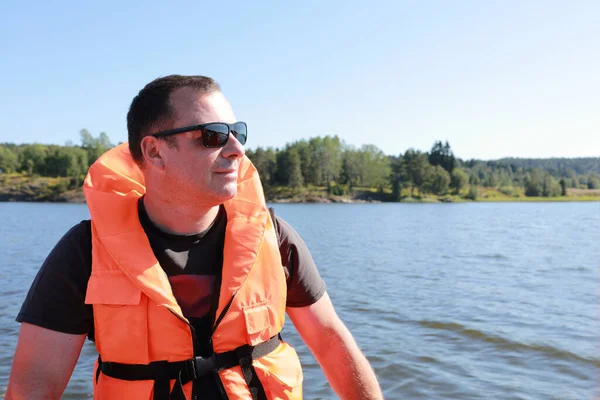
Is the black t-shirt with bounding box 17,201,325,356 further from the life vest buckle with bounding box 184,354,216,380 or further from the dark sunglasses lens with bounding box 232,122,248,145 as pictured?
the dark sunglasses lens with bounding box 232,122,248,145

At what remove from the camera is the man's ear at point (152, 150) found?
257 centimetres

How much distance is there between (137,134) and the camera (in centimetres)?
266

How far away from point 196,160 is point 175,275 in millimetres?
526

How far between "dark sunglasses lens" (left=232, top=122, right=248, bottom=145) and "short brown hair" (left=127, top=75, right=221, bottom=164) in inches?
7.5

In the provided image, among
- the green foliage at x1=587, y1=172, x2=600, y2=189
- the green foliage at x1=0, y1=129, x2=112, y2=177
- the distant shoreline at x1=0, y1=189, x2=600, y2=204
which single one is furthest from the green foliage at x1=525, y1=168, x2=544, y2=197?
the green foliage at x1=0, y1=129, x2=112, y2=177

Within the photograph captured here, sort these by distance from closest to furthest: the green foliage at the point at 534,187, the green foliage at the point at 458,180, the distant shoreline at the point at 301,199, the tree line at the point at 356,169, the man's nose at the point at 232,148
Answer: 1. the man's nose at the point at 232,148
2. the distant shoreline at the point at 301,199
3. the tree line at the point at 356,169
4. the green foliage at the point at 458,180
5. the green foliage at the point at 534,187

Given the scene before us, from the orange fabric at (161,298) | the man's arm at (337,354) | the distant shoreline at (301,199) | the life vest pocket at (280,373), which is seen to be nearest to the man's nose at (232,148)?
the orange fabric at (161,298)

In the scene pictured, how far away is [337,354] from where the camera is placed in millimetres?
2699

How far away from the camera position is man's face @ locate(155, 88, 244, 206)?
249 cm

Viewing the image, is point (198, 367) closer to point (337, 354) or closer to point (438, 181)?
point (337, 354)

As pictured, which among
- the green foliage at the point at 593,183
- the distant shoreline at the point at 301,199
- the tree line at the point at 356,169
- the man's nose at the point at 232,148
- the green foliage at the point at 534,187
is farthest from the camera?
the green foliage at the point at 593,183

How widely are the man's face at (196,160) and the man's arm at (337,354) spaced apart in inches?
28.8

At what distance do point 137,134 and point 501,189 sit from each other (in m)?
152

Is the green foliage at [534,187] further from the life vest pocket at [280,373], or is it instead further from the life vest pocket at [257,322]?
the life vest pocket at [257,322]
